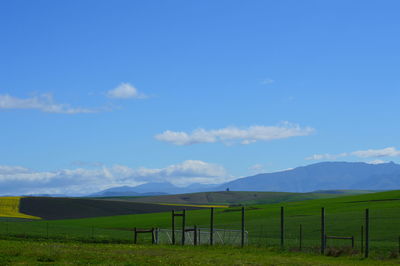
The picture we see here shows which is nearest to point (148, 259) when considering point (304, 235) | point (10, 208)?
point (304, 235)

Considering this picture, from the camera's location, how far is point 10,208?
11600 centimetres

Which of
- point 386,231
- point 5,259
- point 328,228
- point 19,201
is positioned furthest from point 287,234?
point 19,201

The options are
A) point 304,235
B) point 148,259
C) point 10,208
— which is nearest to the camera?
point 148,259

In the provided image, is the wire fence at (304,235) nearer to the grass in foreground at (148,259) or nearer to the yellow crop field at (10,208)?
the grass in foreground at (148,259)

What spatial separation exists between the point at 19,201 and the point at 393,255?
114m

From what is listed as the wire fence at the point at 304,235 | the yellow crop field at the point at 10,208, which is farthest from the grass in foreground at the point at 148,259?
the yellow crop field at the point at 10,208

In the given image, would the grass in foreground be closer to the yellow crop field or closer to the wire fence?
the wire fence

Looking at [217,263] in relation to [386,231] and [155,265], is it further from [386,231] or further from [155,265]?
[386,231]

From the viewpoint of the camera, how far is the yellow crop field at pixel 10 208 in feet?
331

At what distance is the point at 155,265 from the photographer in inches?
990

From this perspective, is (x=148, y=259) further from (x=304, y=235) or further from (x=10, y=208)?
(x=10, y=208)

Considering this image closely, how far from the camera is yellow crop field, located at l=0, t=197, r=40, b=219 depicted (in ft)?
331

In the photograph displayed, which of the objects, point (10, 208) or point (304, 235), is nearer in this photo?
point (304, 235)

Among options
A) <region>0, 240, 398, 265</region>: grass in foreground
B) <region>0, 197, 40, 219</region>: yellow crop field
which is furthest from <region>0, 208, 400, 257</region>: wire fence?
<region>0, 197, 40, 219</region>: yellow crop field
